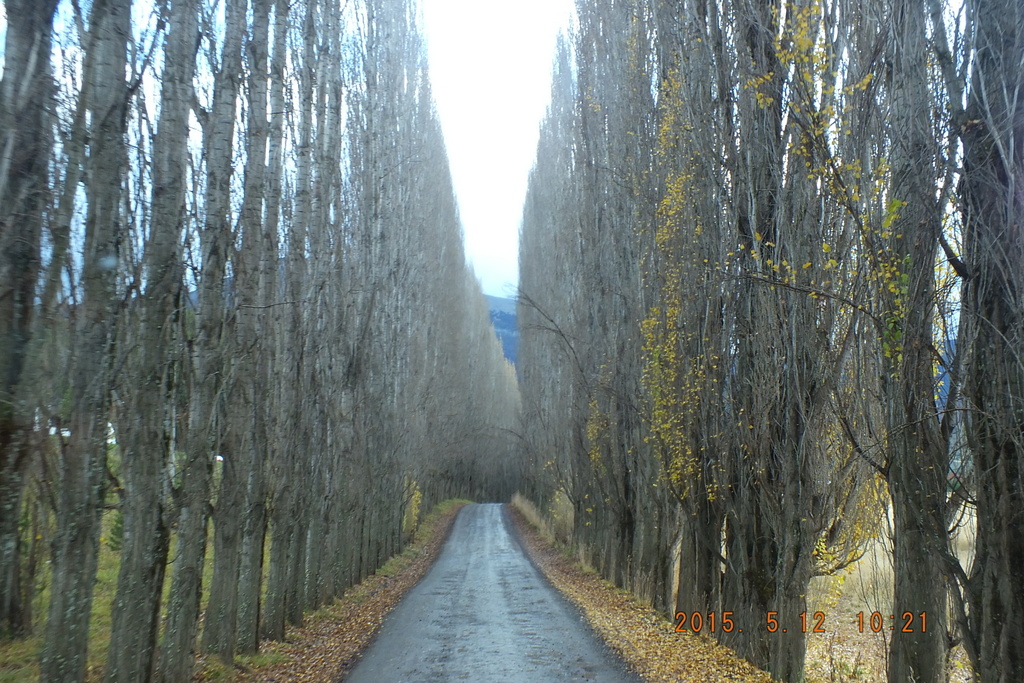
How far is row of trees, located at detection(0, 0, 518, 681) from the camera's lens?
4.71 meters

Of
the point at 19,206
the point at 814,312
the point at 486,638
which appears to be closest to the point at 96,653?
the point at 486,638

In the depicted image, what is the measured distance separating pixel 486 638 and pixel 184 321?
6052mm

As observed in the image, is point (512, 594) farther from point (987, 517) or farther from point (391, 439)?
point (987, 517)

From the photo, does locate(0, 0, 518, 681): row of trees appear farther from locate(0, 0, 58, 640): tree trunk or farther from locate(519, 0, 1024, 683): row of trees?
locate(519, 0, 1024, 683): row of trees

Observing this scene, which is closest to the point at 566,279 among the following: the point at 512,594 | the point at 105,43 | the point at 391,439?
the point at 391,439

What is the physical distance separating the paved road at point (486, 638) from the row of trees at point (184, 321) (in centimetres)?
159

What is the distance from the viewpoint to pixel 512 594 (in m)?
15.4

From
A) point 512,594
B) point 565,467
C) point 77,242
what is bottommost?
point 512,594

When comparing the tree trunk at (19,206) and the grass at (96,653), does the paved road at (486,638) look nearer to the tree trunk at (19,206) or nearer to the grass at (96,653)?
the grass at (96,653)

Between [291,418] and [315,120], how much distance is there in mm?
5084

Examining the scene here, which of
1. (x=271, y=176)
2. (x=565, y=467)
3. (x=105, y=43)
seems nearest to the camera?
(x=105, y=43)

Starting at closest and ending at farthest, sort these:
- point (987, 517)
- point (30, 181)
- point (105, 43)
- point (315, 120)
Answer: point (30, 181)
point (987, 517)
point (105, 43)
point (315, 120)
